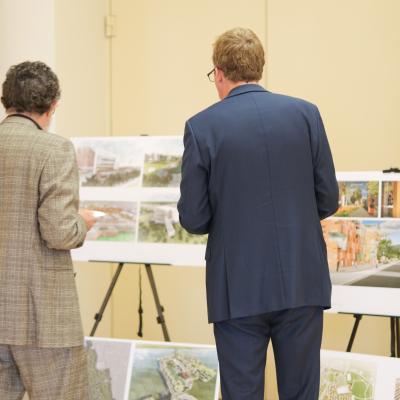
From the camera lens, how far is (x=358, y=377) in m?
2.28

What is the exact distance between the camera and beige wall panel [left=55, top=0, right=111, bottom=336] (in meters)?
3.15

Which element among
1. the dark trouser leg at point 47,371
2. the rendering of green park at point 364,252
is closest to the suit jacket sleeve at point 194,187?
the dark trouser leg at point 47,371

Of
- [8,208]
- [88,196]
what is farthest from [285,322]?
[88,196]

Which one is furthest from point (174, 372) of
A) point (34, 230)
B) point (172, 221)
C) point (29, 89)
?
point (29, 89)

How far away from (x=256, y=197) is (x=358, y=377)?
3.64 feet

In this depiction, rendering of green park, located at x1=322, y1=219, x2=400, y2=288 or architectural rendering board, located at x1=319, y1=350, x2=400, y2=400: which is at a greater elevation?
rendering of green park, located at x1=322, y1=219, x2=400, y2=288

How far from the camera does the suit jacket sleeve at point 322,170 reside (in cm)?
164

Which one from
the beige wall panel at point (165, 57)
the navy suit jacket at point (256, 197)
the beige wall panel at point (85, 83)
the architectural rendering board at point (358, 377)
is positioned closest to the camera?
the navy suit jacket at point (256, 197)

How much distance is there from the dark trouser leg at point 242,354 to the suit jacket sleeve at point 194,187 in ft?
0.99

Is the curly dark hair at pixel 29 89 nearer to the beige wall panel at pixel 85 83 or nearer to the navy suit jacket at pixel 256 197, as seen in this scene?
the navy suit jacket at pixel 256 197

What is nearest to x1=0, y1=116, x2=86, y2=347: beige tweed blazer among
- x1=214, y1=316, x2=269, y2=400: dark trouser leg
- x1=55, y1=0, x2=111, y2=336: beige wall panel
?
x1=214, y1=316, x2=269, y2=400: dark trouser leg

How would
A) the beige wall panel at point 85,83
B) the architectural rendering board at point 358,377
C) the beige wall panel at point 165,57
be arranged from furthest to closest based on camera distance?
the beige wall panel at point 165,57 < the beige wall panel at point 85,83 < the architectural rendering board at point 358,377

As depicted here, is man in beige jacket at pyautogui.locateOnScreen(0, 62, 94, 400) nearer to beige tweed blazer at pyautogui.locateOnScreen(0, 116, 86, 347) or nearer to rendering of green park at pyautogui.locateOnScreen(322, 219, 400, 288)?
beige tweed blazer at pyautogui.locateOnScreen(0, 116, 86, 347)

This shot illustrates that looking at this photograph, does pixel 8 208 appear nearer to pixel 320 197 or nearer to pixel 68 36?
pixel 320 197
